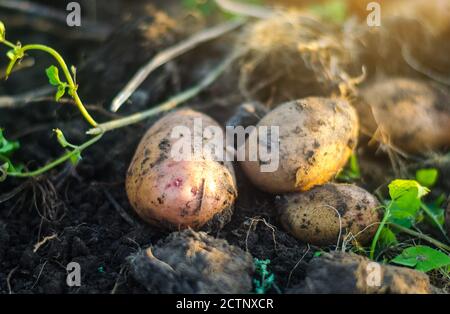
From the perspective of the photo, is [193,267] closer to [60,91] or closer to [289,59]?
[60,91]

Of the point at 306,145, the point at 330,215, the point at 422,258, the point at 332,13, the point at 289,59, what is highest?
the point at 332,13

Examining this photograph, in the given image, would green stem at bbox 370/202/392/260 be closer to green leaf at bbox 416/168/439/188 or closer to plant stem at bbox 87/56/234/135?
green leaf at bbox 416/168/439/188

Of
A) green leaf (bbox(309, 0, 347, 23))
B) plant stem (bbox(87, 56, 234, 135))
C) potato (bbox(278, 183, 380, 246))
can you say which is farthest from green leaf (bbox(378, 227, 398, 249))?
green leaf (bbox(309, 0, 347, 23))

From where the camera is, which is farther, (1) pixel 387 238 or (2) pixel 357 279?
(1) pixel 387 238

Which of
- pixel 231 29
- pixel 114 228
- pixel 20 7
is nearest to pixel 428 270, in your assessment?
pixel 114 228

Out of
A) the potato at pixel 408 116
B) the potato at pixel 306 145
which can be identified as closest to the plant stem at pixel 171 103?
the potato at pixel 306 145

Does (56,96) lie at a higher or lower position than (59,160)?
higher

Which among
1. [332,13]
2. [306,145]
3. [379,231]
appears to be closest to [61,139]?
[306,145]

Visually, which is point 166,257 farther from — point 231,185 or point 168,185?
point 231,185

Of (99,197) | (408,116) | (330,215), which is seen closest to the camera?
(330,215)
